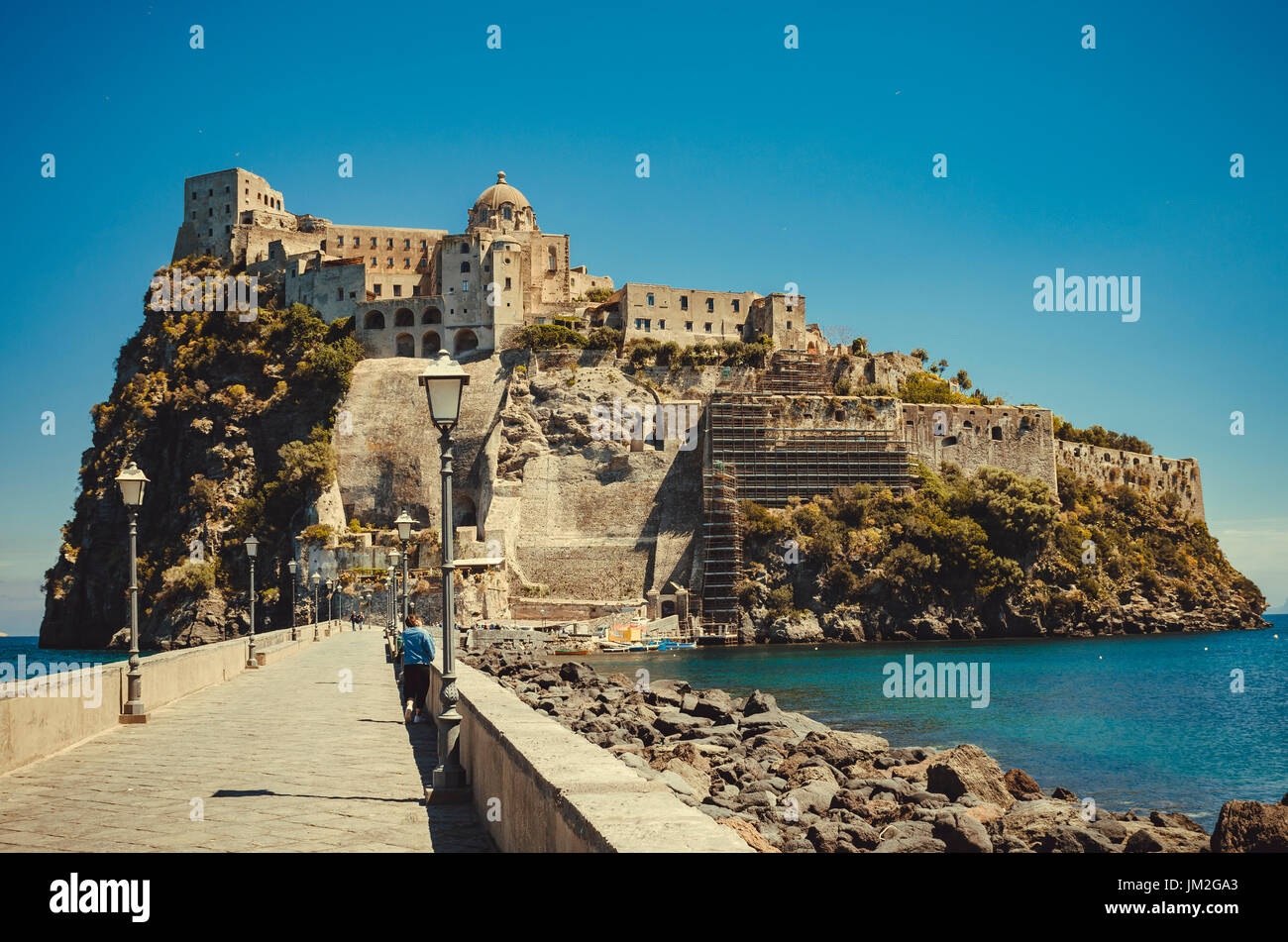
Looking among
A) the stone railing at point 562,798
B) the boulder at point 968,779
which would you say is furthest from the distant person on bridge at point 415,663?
the boulder at point 968,779

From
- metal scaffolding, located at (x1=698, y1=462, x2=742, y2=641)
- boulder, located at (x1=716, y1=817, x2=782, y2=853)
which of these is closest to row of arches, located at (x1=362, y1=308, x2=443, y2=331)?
metal scaffolding, located at (x1=698, y1=462, x2=742, y2=641)

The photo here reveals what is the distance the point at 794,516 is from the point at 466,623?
19038 mm

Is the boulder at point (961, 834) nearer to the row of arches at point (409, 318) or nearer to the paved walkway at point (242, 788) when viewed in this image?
the paved walkway at point (242, 788)

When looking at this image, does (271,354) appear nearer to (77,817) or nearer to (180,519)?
(180,519)

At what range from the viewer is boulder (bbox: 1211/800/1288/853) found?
1138 cm

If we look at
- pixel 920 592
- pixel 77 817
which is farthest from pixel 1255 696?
pixel 77 817

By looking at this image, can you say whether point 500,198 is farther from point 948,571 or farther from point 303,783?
point 303,783

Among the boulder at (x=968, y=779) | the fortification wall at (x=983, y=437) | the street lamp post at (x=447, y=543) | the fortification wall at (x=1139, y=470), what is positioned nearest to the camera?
the street lamp post at (x=447, y=543)

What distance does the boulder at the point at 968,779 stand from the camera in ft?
48.7

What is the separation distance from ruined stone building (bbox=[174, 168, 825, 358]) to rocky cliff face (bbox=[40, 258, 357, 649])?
2.79 metres

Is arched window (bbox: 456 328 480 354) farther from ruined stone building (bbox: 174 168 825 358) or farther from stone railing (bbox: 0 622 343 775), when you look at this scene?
stone railing (bbox: 0 622 343 775)

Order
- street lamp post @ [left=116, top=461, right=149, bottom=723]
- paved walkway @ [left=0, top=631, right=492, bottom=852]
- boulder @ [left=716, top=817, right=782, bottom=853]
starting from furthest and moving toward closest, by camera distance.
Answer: street lamp post @ [left=116, top=461, right=149, bottom=723] < boulder @ [left=716, top=817, right=782, bottom=853] < paved walkway @ [left=0, top=631, right=492, bottom=852]

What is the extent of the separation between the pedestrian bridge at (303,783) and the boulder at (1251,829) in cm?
772

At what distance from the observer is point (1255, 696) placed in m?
36.4
